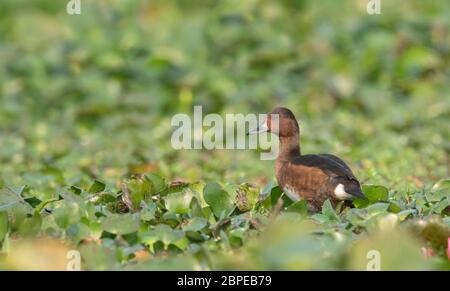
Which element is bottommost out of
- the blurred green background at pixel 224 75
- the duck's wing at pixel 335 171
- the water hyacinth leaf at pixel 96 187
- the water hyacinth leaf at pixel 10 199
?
the water hyacinth leaf at pixel 10 199

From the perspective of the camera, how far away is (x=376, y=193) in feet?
16.9

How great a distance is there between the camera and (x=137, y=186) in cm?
498

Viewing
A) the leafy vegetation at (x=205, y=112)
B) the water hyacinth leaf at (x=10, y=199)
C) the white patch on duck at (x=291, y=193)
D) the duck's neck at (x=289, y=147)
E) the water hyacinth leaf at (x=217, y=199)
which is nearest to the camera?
the leafy vegetation at (x=205, y=112)

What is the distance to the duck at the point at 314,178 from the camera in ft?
16.7

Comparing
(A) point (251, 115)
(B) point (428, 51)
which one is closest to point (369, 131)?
(A) point (251, 115)

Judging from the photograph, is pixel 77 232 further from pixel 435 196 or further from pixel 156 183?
pixel 435 196

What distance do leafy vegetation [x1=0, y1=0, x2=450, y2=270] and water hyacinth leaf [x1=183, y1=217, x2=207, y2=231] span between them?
0.04 feet

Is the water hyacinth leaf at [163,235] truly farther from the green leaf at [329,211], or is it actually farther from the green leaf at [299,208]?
the green leaf at [329,211]

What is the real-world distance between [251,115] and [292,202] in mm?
4147

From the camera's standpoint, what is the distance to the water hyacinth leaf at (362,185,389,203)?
512 centimetres

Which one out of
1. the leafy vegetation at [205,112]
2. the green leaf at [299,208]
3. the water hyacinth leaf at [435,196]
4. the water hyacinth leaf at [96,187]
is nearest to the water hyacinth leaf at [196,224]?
the leafy vegetation at [205,112]

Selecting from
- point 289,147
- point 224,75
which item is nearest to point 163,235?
point 289,147
